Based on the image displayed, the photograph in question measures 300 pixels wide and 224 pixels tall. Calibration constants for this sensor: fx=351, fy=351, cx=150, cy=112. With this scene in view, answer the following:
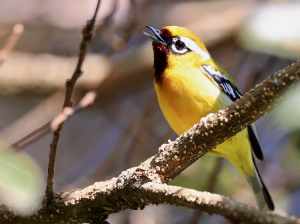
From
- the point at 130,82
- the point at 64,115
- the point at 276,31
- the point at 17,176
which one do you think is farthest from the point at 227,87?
the point at 17,176

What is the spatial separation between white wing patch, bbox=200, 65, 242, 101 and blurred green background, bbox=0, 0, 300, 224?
0.32 metres

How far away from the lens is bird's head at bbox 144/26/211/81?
115 inches

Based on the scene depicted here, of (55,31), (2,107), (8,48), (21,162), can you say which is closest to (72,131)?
(2,107)

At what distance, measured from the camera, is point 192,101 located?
261cm

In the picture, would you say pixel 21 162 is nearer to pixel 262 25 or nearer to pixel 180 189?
pixel 180 189

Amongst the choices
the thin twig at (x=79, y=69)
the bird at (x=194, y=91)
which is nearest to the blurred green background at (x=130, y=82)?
the bird at (x=194, y=91)

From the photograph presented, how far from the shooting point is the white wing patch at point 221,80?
2875 millimetres

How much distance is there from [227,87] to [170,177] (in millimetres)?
1222

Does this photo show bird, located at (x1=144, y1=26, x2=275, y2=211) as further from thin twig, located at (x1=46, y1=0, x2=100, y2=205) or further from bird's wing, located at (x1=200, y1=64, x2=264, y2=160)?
thin twig, located at (x1=46, y1=0, x2=100, y2=205)

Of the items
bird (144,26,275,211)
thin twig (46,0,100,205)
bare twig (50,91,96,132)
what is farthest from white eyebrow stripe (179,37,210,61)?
thin twig (46,0,100,205)

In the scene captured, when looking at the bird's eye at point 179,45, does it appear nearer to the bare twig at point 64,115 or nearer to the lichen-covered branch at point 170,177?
the lichen-covered branch at point 170,177

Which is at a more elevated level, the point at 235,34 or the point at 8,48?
the point at 235,34

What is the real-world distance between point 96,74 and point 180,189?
2.92 meters

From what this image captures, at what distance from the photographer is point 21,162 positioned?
58.2 inches
